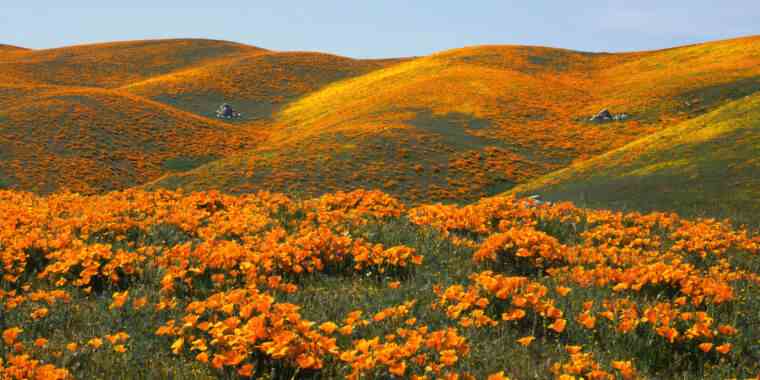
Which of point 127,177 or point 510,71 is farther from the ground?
point 510,71

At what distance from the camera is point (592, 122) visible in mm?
49219

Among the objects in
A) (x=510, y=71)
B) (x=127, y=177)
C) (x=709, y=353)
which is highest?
(x=510, y=71)

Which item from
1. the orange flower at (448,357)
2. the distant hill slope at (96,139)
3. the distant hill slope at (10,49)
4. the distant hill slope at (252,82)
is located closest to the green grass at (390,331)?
the orange flower at (448,357)

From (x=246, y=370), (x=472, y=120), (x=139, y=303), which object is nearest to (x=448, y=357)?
(x=246, y=370)

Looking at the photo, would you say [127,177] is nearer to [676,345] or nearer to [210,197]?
[210,197]

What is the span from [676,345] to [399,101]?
52601 millimetres

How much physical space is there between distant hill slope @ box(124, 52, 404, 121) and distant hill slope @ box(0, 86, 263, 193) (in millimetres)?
11744

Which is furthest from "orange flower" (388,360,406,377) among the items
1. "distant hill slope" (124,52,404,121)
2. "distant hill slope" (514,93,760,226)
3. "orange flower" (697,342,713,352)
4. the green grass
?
"distant hill slope" (124,52,404,121)

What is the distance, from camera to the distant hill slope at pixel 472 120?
34625mm

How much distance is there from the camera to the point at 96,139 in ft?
144

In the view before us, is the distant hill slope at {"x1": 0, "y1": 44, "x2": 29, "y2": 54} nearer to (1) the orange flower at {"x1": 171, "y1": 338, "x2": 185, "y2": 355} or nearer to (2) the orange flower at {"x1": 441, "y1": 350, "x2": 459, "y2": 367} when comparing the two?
Result: (1) the orange flower at {"x1": 171, "y1": 338, "x2": 185, "y2": 355}

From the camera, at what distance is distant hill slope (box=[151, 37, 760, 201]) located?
3462cm

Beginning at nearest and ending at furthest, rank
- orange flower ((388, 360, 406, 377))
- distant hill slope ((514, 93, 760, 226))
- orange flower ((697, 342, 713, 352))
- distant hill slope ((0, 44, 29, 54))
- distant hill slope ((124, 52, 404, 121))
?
1. orange flower ((388, 360, 406, 377))
2. orange flower ((697, 342, 713, 352))
3. distant hill slope ((514, 93, 760, 226))
4. distant hill slope ((124, 52, 404, 121))
5. distant hill slope ((0, 44, 29, 54))

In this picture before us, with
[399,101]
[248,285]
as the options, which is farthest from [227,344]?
[399,101]
